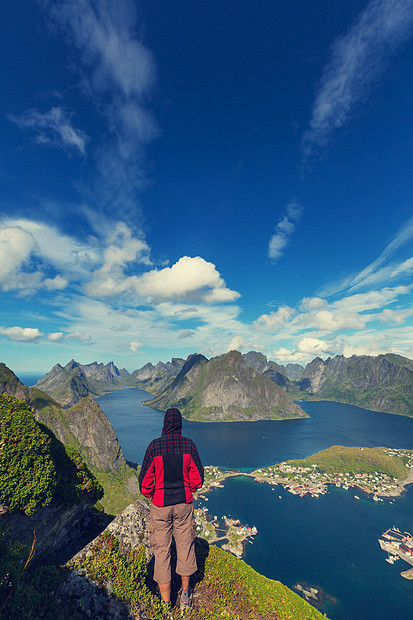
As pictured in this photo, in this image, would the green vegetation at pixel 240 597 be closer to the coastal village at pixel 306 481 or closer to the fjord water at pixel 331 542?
the fjord water at pixel 331 542

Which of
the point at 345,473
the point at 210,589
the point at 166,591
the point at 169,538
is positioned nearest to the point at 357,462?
the point at 345,473

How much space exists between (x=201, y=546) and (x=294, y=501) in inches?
5038

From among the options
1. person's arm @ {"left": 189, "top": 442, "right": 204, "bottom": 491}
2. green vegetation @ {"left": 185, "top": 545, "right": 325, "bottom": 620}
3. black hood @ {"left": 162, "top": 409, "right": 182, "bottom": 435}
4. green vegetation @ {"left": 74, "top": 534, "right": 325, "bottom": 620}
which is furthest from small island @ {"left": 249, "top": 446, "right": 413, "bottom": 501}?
black hood @ {"left": 162, "top": 409, "right": 182, "bottom": 435}

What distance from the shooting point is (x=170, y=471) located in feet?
23.3

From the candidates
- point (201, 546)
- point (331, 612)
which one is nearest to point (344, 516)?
point (331, 612)

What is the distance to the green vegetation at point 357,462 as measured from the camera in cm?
13400

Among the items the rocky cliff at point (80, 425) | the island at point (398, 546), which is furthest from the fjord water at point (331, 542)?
the rocky cliff at point (80, 425)

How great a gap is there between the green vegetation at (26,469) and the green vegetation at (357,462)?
6404 inches

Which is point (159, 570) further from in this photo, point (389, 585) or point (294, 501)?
point (294, 501)

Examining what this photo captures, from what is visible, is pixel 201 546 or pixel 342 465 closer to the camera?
pixel 201 546

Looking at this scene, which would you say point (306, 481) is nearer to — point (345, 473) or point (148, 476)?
point (345, 473)

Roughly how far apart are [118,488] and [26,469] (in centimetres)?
15294

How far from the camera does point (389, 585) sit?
2534 inches

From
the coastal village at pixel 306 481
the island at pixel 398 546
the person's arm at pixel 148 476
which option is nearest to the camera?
the person's arm at pixel 148 476
